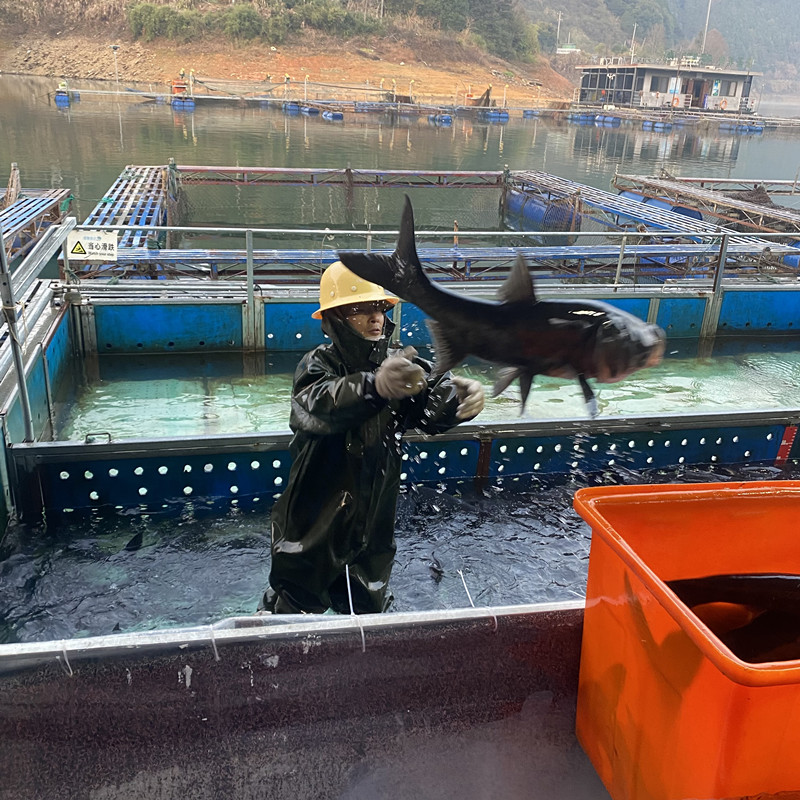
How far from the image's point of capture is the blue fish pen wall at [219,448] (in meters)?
4.38

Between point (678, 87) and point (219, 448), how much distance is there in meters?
75.5

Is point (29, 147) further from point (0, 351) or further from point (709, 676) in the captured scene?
point (709, 676)

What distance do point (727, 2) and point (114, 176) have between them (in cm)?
21848

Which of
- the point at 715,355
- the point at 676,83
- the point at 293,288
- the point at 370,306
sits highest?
the point at 676,83

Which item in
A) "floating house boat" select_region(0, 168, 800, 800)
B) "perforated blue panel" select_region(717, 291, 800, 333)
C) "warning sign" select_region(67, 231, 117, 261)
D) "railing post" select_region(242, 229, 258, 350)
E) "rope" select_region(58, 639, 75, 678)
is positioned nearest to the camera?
"floating house boat" select_region(0, 168, 800, 800)

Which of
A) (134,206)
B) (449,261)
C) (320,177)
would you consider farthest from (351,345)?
(320,177)

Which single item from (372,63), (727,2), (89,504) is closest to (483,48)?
(372,63)

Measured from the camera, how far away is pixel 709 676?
149 centimetres

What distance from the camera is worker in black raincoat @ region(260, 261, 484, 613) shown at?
2.34 metres

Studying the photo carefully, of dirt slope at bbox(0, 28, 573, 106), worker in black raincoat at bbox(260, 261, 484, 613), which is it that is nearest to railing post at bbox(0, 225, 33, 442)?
worker in black raincoat at bbox(260, 261, 484, 613)

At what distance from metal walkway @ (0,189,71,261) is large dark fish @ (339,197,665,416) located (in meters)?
7.84

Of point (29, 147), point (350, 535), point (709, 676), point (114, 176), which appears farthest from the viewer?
point (29, 147)

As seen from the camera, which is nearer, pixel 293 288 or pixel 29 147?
pixel 293 288

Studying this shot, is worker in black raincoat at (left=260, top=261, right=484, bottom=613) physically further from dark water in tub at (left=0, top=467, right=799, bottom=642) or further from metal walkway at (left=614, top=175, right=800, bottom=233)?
metal walkway at (left=614, top=175, right=800, bottom=233)
